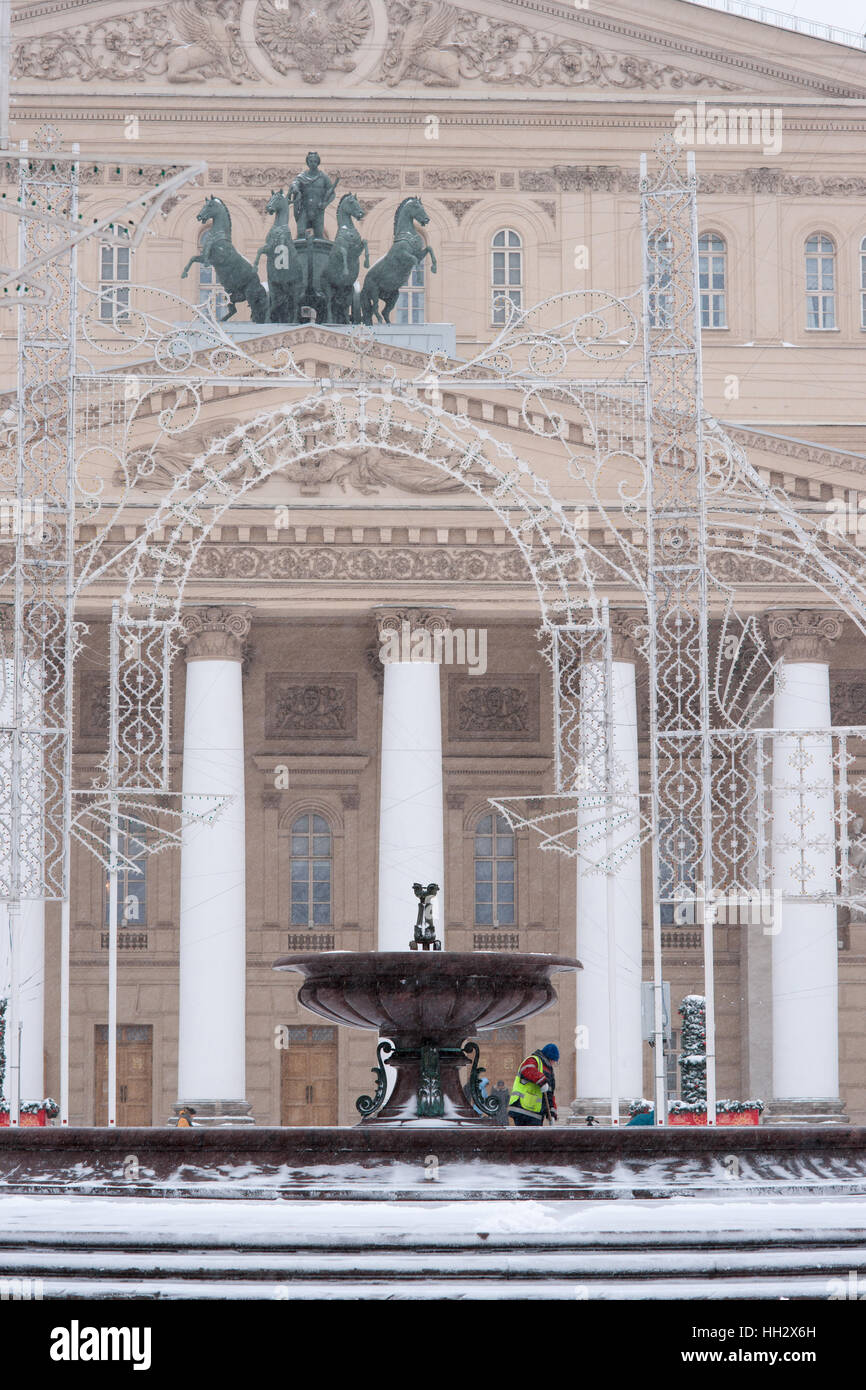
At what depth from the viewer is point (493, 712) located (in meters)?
35.7

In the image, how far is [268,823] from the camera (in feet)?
115

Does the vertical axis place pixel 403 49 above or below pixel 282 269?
above

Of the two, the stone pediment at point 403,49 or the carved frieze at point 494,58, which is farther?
the carved frieze at point 494,58

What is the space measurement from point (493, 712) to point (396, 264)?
6867 millimetres

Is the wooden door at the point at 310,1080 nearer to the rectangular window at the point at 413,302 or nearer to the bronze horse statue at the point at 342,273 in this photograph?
the bronze horse statue at the point at 342,273

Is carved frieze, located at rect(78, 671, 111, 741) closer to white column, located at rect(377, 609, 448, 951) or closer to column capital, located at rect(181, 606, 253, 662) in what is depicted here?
column capital, located at rect(181, 606, 253, 662)

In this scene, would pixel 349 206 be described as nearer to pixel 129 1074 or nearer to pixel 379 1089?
pixel 129 1074

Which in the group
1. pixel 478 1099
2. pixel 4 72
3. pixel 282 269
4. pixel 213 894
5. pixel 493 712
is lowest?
pixel 478 1099

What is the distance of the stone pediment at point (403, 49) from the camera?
38250 mm

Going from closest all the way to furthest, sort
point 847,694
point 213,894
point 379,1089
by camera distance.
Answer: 1. point 379,1089
2. point 213,894
3. point 847,694

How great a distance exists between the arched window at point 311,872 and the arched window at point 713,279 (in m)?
11.0

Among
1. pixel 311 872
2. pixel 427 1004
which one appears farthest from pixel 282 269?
pixel 427 1004

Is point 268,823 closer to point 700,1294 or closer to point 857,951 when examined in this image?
point 857,951

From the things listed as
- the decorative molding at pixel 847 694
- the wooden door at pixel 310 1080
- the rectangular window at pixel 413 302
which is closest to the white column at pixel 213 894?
the wooden door at pixel 310 1080
